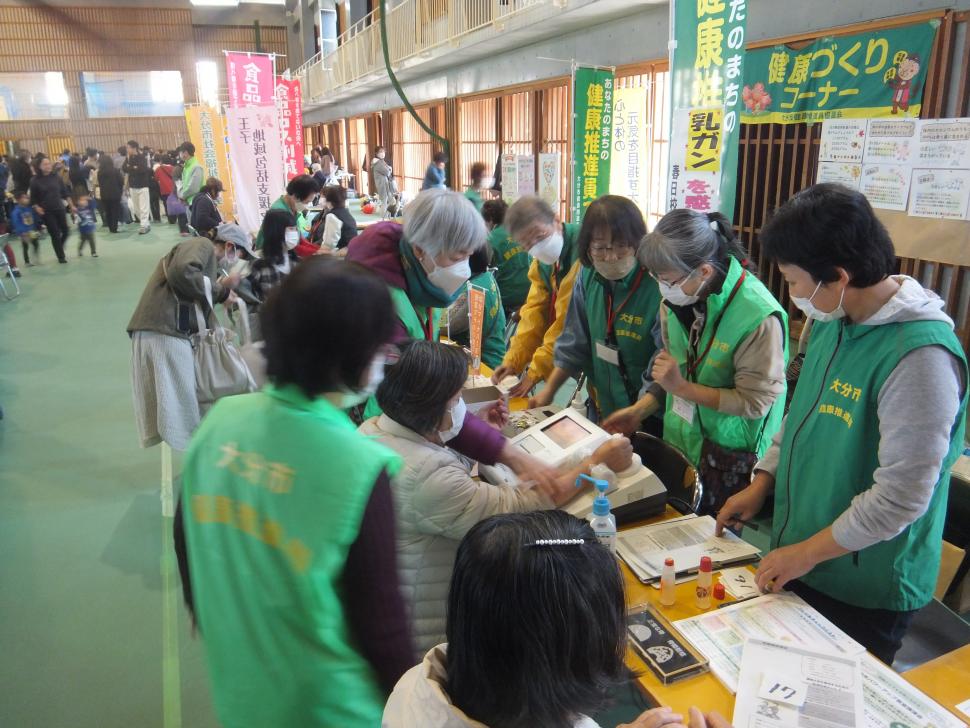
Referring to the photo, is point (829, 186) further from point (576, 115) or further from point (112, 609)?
point (576, 115)

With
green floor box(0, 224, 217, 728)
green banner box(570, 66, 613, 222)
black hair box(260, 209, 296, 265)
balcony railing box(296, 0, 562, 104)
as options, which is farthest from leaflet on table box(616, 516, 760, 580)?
balcony railing box(296, 0, 562, 104)

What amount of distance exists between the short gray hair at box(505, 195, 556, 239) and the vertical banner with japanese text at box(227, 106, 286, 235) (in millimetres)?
3508

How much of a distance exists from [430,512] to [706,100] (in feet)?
8.57

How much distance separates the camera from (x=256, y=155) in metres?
5.85

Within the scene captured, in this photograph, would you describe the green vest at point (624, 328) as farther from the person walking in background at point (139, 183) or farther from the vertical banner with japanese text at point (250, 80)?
the person walking in background at point (139, 183)

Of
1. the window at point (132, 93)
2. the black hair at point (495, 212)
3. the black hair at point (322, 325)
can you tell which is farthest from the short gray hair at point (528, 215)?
the window at point (132, 93)

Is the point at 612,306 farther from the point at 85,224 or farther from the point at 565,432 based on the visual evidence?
the point at 85,224

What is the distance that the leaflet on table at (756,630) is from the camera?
140 centimetres

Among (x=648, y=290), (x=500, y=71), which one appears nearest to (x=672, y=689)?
(x=648, y=290)

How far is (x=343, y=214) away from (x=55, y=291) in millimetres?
4682

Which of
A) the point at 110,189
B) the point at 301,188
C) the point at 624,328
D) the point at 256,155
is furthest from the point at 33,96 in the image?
the point at 624,328

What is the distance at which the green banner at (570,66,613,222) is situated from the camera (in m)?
6.20

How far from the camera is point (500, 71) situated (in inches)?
364

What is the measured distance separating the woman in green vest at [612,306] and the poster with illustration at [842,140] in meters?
2.62
